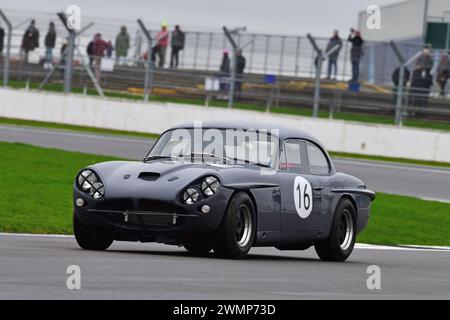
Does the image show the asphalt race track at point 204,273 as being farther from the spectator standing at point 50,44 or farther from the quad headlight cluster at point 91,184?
the spectator standing at point 50,44

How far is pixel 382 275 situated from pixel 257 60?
854 inches

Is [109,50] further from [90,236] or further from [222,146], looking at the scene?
[90,236]

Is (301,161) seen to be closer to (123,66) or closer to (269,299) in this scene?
(269,299)

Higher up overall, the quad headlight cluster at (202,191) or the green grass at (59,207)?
the quad headlight cluster at (202,191)

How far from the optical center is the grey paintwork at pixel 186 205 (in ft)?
35.6

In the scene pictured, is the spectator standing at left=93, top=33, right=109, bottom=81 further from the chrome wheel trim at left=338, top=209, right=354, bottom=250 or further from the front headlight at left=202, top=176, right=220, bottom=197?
the front headlight at left=202, top=176, right=220, bottom=197

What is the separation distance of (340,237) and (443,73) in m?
18.0

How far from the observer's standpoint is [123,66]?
33688mm

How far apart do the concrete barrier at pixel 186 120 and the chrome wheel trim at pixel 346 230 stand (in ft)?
53.1

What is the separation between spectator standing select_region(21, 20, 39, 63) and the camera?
109ft

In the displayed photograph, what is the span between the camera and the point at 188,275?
370 inches

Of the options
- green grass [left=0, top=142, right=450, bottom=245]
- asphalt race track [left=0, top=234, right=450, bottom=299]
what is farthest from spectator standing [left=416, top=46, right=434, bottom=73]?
asphalt race track [left=0, top=234, right=450, bottom=299]

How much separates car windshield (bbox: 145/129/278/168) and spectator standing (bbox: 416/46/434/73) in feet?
60.2

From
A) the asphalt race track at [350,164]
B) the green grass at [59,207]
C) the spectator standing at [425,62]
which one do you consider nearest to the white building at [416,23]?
the spectator standing at [425,62]
